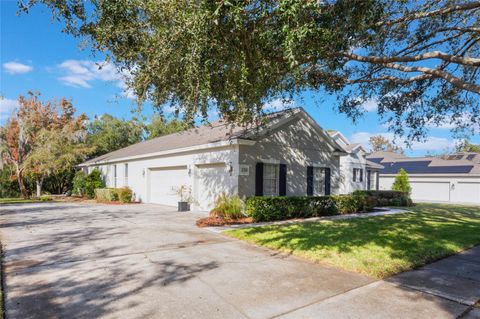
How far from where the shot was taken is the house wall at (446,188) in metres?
30.6

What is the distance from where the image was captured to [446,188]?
107 feet

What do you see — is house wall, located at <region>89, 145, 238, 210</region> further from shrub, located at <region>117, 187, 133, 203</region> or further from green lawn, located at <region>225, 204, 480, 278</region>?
green lawn, located at <region>225, 204, 480, 278</region>

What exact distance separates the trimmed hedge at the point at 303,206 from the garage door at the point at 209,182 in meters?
1.98

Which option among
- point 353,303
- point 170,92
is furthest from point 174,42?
point 353,303

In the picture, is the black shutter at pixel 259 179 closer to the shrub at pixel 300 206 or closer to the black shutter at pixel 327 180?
the shrub at pixel 300 206

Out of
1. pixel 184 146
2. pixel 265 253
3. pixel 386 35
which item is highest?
pixel 386 35

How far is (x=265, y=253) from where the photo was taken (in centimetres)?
730

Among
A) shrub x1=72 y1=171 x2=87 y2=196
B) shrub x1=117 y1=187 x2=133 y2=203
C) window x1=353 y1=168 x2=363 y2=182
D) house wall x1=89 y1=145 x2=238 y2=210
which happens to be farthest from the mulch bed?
shrub x1=72 y1=171 x2=87 y2=196

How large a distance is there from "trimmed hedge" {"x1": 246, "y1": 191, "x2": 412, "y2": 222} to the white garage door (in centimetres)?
1970

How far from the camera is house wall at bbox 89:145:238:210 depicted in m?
13.2

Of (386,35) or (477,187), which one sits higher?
(386,35)

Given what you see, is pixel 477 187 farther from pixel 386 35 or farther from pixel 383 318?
pixel 383 318

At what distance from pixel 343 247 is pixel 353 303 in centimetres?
324

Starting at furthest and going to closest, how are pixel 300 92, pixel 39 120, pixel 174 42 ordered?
pixel 39 120
pixel 300 92
pixel 174 42
